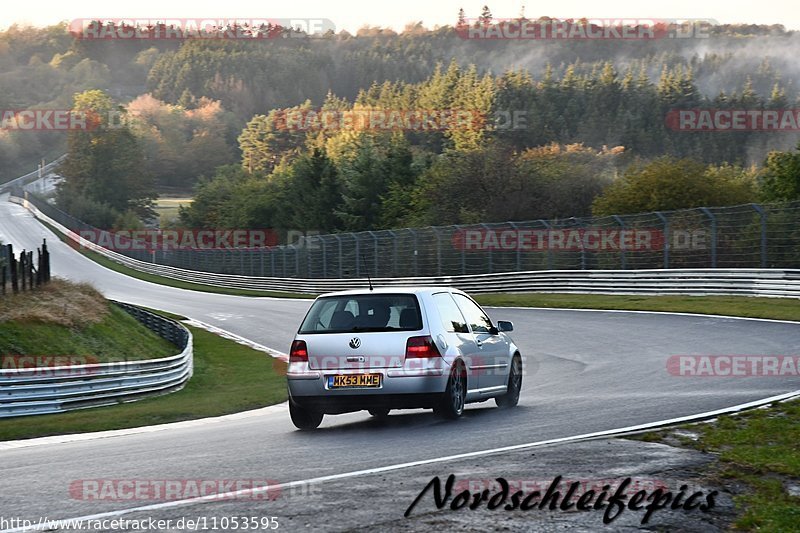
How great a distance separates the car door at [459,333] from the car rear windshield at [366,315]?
0.43 meters

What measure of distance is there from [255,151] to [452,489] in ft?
481

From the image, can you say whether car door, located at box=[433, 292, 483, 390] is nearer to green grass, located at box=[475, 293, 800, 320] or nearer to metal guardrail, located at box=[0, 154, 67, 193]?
green grass, located at box=[475, 293, 800, 320]

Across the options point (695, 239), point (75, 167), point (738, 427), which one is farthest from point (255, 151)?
point (738, 427)

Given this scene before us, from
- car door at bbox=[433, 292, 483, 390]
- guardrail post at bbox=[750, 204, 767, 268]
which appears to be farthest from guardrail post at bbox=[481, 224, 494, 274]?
car door at bbox=[433, 292, 483, 390]

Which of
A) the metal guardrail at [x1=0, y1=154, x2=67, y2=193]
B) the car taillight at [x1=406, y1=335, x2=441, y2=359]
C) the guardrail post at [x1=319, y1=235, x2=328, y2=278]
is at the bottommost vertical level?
the metal guardrail at [x1=0, y1=154, x2=67, y2=193]

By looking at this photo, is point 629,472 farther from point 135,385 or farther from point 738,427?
point 135,385

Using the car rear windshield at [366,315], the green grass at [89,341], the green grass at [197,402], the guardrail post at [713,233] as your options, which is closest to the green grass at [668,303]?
the guardrail post at [713,233]

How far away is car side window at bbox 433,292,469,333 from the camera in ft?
41.0

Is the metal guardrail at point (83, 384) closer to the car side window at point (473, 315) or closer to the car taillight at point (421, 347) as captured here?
the car side window at point (473, 315)

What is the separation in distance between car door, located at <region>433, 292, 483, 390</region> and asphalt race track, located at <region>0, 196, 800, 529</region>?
51 cm

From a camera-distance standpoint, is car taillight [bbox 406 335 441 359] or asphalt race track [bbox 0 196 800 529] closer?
asphalt race track [bbox 0 196 800 529]

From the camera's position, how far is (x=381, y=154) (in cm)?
8631

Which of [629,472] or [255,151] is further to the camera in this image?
[255,151]

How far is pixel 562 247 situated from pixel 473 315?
27.8m
